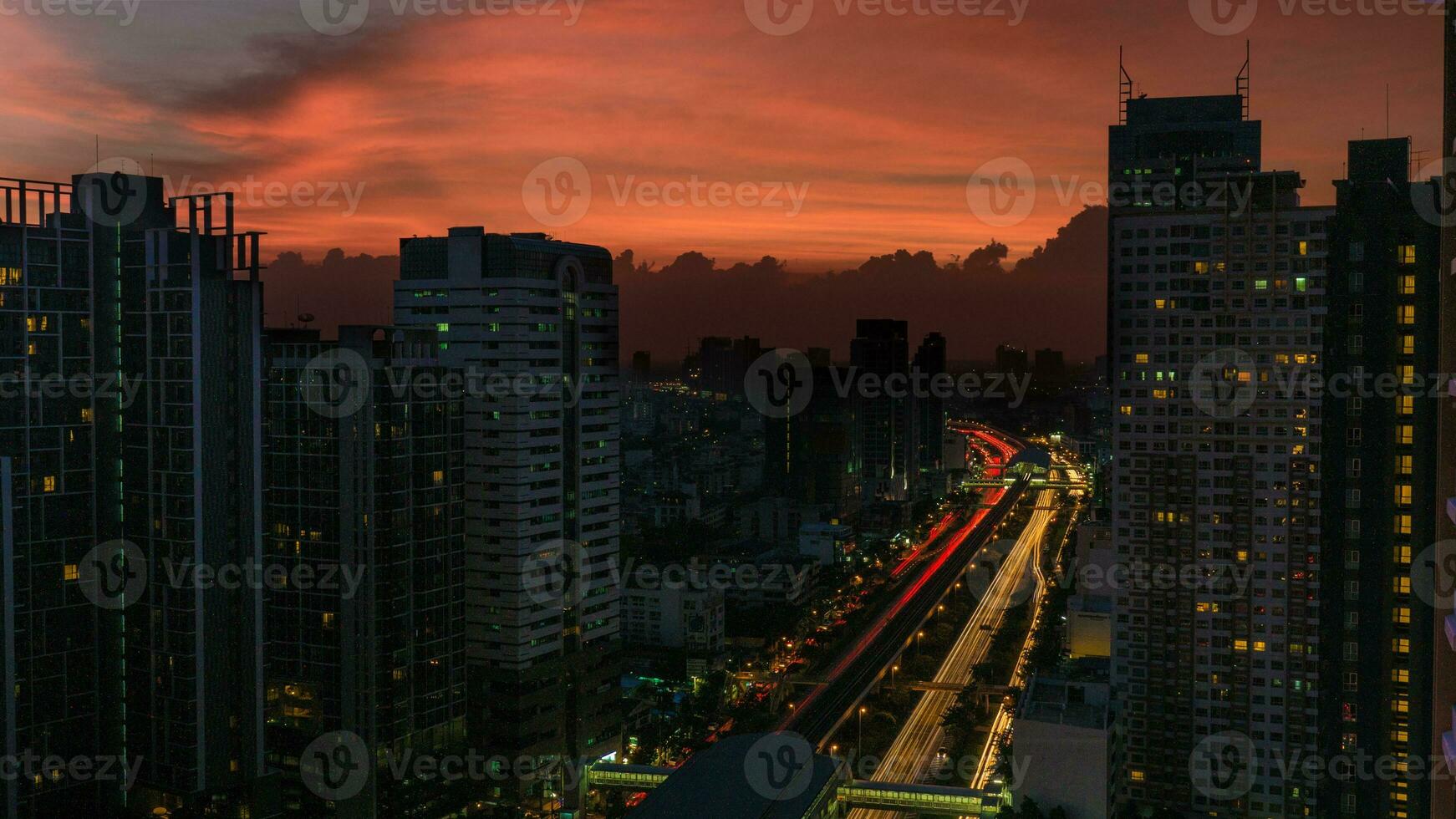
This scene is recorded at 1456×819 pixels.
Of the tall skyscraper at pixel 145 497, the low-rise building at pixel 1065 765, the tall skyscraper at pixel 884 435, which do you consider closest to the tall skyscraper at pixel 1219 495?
the low-rise building at pixel 1065 765

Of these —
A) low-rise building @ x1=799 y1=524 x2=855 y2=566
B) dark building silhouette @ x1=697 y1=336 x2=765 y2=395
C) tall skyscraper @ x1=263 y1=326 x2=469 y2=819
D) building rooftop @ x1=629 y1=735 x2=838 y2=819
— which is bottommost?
building rooftop @ x1=629 y1=735 x2=838 y2=819

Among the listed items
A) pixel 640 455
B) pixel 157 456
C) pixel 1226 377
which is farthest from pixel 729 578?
pixel 640 455

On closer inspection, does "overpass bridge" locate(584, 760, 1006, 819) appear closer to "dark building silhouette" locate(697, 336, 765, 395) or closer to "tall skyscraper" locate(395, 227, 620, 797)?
"tall skyscraper" locate(395, 227, 620, 797)

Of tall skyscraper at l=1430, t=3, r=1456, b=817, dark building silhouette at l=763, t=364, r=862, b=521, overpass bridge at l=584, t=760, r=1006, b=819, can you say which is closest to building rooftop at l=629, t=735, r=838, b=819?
overpass bridge at l=584, t=760, r=1006, b=819

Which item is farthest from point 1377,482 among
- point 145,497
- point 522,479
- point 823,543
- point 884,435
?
point 884,435

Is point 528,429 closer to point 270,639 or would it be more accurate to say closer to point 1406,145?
point 270,639

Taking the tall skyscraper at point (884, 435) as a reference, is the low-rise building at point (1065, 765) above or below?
below

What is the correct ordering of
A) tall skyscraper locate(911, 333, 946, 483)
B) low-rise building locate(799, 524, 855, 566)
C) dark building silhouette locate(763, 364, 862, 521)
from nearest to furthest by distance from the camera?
low-rise building locate(799, 524, 855, 566), dark building silhouette locate(763, 364, 862, 521), tall skyscraper locate(911, 333, 946, 483)

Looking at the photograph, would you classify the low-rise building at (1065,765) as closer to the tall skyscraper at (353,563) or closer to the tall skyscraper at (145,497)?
the tall skyscraper at (353,563)
